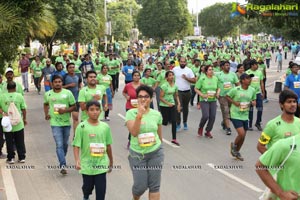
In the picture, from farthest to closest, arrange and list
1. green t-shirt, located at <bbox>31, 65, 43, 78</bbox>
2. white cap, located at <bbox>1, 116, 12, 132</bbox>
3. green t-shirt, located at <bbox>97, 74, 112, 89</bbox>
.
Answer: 1. green t-shirt, located at <bbox>31, 65, 43, 78</bbox>
2. green t-shirt, located at <bbox>97, 74, 112, 89</bbox>
3. white cap, located at <bbox>1, 116, 12, 132</bbox>

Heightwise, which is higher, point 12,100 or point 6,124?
point 12,100

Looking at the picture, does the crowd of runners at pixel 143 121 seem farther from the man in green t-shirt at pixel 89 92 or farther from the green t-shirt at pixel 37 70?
the green t-shirt at pixel 37 70

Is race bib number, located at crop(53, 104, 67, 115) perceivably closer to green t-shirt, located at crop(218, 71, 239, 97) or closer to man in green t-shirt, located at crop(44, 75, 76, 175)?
man in green t-shirt, located at crop(44, 75, 76, 175)

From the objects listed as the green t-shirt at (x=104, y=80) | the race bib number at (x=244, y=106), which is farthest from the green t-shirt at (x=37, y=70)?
the race bib number at (x=244, y=106)

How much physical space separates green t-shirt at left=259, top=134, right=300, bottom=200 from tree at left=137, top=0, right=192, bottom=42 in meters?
63.5

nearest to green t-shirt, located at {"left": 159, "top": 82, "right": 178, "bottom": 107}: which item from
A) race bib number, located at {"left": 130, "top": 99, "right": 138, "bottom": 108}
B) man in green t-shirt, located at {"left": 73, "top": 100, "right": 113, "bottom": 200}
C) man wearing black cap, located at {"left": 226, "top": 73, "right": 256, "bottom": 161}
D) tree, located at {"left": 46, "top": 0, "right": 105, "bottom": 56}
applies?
race bib number, located at {"left": 130, "top": 99, "right": 138, "bottom": 108}

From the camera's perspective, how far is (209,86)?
11.0m

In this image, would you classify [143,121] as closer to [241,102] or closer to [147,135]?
[147,135]

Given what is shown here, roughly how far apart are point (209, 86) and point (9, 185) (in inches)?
206

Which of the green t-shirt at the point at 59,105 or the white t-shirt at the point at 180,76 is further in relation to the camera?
the white t-shirt at the point at 180,76

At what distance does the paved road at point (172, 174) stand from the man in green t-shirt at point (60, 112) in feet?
1.58

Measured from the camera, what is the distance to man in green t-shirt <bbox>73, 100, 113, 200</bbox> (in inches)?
228

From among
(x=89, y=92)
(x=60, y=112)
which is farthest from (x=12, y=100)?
(x=89, y=92)

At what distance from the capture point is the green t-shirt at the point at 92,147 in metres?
5.79
